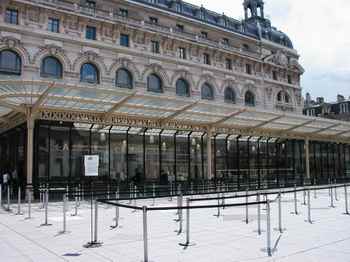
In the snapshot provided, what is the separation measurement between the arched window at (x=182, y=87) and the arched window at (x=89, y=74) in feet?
30.9

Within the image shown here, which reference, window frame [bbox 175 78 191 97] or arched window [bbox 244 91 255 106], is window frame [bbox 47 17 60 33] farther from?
arched window [bbox 244 91 255 106]

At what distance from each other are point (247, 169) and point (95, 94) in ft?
51.7

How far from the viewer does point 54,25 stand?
33.0m

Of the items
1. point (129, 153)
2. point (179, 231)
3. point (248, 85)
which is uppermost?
point (248, 85)

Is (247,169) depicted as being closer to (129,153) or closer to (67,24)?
(129,153)

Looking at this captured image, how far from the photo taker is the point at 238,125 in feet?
86.1

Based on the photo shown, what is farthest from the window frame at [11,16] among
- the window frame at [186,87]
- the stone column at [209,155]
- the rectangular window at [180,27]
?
the stone column at [209,155]

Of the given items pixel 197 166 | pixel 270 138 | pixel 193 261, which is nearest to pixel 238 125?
pixel 197 166

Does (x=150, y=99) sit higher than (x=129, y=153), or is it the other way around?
(x=150, y=99)

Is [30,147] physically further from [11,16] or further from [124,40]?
[124,40]

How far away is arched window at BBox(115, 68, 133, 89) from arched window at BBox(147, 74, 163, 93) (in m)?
2.17

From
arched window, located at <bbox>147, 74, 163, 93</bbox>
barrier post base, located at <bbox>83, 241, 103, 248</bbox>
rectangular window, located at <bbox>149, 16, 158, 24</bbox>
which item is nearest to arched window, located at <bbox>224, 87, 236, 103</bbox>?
arched window, located at <bbox>147, 74, 163, 93</bbox>

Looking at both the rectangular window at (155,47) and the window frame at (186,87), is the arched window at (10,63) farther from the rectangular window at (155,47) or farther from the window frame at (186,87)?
the window frame at (186,87)

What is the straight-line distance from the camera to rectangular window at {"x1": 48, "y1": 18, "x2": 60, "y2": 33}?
32.8 m
